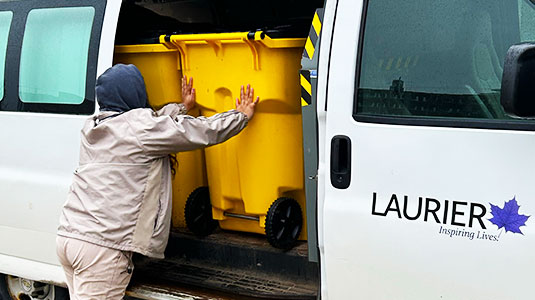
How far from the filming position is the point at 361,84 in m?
2.72

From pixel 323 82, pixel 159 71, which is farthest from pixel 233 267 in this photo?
pixel 323 82

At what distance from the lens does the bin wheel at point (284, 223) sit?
11.6 ft

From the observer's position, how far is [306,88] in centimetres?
308

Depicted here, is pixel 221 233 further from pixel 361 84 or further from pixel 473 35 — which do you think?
pixel 473 35

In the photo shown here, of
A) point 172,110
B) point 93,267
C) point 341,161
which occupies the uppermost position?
point 172,110

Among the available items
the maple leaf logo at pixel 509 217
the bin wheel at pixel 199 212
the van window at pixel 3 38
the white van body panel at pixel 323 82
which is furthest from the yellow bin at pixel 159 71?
the maple leaf logo at pixel 509 217

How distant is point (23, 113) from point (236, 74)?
123 centimetres

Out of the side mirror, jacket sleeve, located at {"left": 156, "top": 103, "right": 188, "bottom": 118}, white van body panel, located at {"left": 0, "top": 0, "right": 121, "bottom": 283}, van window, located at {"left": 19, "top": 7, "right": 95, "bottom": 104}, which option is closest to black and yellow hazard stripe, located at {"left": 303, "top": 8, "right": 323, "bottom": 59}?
jacket sleeve, located at {"left": 156, "top": 103, "right": 188, "bottom": 118}

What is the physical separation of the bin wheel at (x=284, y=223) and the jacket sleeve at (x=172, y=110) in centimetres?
68

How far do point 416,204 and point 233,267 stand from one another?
150 cm

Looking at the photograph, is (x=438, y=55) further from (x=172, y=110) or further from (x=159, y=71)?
(x=159, y=71)

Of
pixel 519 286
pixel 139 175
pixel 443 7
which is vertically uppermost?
pixel 443 7

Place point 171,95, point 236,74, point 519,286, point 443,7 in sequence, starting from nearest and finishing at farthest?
point 519,286
point 443,7
point 236,74
point 171,95

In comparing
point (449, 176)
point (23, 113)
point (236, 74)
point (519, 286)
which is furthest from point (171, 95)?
point (519, 286)
